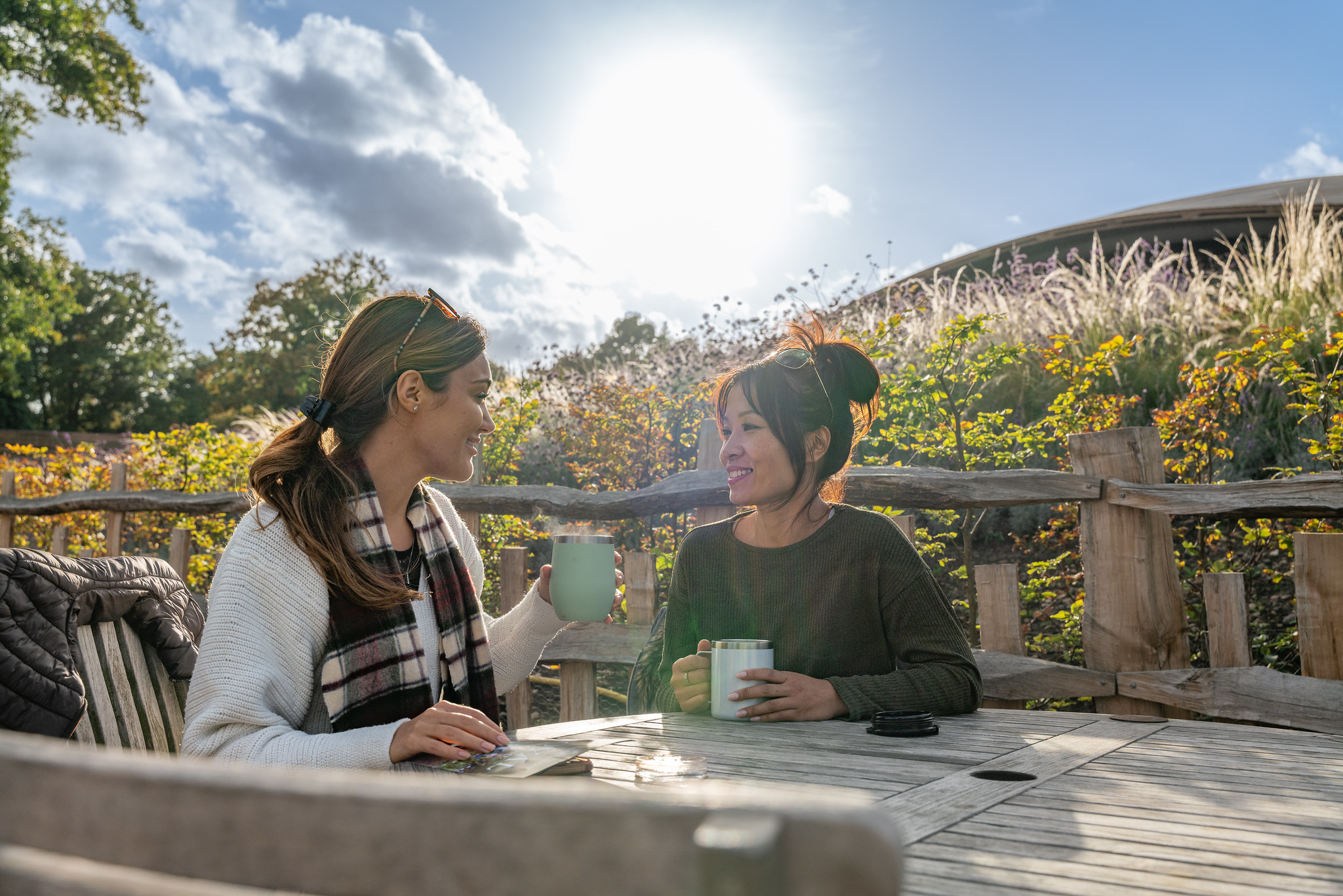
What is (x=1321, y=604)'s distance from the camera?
2.52 metres

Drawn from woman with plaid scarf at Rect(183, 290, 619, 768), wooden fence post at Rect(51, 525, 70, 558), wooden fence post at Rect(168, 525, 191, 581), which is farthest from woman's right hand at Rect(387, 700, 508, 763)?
wooden fence post at Rect(51, 525, 70, 558)

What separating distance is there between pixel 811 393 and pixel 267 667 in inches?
58.8

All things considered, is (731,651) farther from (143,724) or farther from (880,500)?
(880,500)

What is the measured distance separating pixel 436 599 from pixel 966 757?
1089 millimetres

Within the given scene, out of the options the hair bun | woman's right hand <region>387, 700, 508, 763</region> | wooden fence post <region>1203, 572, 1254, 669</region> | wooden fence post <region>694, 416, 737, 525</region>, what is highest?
the hair bun

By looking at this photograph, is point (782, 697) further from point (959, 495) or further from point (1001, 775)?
point (959, 495)

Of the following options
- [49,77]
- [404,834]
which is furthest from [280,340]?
[404,834]

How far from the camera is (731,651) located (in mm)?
1858

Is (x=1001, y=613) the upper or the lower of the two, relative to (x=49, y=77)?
lower

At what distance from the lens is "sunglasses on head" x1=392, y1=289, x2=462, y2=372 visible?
77.2 inches

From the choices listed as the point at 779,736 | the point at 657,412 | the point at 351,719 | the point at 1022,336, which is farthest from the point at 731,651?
the point at 1022,336

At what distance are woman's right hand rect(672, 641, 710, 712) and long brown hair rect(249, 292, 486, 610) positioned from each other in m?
0.60

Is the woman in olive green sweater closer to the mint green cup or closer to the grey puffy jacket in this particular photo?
the mint green cup

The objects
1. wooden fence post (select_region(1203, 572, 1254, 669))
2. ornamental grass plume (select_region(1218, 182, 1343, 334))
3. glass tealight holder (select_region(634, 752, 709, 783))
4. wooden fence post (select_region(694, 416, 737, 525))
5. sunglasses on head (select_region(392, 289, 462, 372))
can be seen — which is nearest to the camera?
glass tealight holder (select_region(634, 752, 709, 783))
